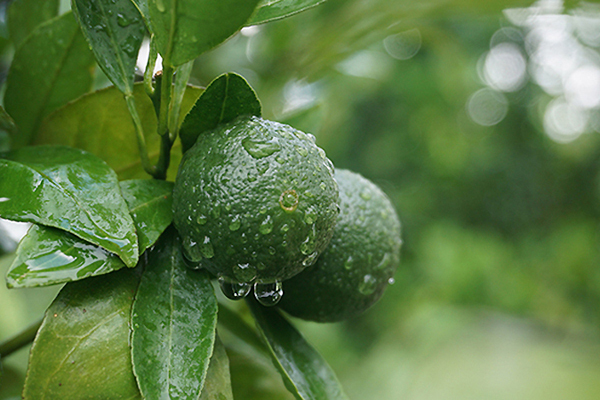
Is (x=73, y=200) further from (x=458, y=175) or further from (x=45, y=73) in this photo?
(x=458, y=175)

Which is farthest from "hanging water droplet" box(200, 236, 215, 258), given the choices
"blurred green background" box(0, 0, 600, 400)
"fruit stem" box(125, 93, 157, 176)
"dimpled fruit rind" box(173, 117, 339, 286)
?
"blurred green background" box(0, 0, 600, 400)

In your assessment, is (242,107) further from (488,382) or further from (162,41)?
(488,382)

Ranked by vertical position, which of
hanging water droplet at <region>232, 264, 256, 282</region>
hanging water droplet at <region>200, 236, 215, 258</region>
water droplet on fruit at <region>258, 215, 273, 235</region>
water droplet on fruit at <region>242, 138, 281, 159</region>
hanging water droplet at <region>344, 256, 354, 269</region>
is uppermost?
water droplet on fruit at <region>242, 138, 281, 159</region>

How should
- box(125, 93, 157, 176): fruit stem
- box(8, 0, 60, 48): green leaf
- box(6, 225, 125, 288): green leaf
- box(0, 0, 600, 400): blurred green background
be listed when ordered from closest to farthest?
box(6, 225, 125, 288): green leaf, box(125, 93, 157, 176): fruit stem, box(8, 0, 60, 48): green leaf, box(0, 0, 600, 400): blurred green background

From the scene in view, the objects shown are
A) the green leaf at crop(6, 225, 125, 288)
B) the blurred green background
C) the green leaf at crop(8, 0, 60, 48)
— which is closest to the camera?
the green leaf at crop(6, 225, 125, 288)

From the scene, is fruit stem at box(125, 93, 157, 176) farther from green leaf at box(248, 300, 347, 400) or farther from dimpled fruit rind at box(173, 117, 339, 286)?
green leaf at box(248, 300, 347, 400)

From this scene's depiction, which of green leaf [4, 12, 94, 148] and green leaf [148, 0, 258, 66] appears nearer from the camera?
green leaf [148, 0, 258, 66]

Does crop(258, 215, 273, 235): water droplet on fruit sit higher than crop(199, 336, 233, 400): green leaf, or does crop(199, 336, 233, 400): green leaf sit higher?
crop(258, 215, 273, 235): water droplet on fruit
